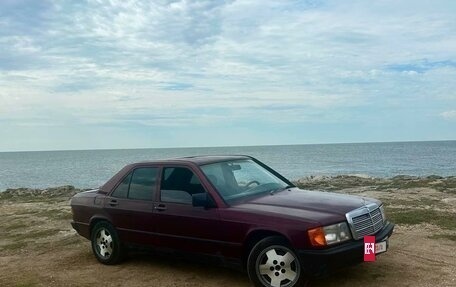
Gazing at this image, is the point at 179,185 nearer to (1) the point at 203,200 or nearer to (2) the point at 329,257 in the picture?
(1) the point at 203,200

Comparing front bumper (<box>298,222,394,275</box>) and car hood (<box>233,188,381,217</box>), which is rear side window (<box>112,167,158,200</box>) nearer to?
car hood (<box>233,188,381,217</box>)

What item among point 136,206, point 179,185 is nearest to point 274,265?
point 179,185

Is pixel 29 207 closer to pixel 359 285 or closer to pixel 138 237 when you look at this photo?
pixel 138 237

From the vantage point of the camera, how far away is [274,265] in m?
5.72

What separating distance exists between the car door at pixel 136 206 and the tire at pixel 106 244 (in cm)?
17

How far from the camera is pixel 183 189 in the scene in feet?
22.3

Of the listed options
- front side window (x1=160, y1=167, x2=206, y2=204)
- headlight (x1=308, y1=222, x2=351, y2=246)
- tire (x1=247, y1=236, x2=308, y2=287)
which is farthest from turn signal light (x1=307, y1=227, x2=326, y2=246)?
front side window (x1=160, y1=167, x2=206, y2=204)

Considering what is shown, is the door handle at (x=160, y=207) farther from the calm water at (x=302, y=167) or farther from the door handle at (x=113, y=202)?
the calm water at (x=302, y=167)

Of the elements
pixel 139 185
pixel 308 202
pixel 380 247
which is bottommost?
pixel 380 247

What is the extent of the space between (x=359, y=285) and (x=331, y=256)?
0.86m

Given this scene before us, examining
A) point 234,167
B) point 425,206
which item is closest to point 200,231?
point 234,167

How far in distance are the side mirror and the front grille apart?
1.68 meters

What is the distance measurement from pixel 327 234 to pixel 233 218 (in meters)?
1.15

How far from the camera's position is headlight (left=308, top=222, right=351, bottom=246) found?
547 cm
